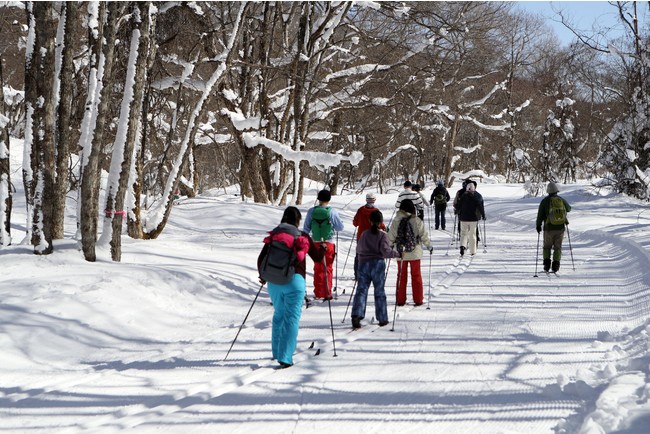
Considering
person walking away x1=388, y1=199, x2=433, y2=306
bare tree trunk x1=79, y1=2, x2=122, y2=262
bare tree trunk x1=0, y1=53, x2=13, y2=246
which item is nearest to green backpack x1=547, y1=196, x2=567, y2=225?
person walking away x1=388, y1=199, x2=433, y2=306

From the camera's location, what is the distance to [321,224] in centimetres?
1098

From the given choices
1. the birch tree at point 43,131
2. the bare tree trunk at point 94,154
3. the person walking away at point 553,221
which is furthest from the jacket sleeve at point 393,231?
the birch tree at point 43,131

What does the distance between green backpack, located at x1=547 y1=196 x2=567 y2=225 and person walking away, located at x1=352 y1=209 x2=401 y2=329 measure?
557cm

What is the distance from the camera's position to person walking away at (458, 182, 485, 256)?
1642cm

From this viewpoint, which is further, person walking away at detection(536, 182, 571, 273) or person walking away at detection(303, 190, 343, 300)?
person walking away at detection(536, 182, 571, 273)

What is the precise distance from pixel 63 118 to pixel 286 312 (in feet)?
25.5

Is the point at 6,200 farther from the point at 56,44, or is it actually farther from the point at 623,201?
the point at 623,201

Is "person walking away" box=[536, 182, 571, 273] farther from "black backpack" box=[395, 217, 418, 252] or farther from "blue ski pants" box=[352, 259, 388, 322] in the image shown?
"blue ski pants" box=[352, 259, 388, 322]

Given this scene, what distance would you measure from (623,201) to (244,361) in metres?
26.1

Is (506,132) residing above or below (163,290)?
above

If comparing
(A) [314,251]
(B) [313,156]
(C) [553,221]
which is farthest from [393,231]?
(B) [313,156]

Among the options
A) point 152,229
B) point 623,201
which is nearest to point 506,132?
point 623,201

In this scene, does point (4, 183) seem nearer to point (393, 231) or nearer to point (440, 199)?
point (393, 231)

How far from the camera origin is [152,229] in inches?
625
